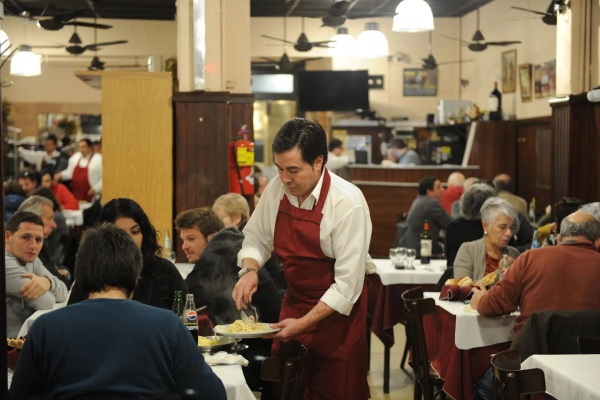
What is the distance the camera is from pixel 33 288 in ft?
16.0

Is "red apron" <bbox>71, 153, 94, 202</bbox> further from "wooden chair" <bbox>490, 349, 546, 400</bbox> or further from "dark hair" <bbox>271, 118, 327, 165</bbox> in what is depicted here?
"wooden chair" <bbox>490, 349, 546, 400</bbox>

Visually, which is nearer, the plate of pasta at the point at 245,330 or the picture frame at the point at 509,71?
the plate of pasta at the point at 245,330

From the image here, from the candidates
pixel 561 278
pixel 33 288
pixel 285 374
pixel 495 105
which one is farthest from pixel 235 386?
pixel 495 105

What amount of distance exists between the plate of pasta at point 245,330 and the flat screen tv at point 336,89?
1346 cm

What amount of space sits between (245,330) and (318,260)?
420 mm

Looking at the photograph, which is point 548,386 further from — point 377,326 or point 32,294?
point 377,326

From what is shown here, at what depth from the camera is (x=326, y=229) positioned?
3.67m

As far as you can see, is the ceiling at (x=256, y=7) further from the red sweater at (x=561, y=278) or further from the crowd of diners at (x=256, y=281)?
the red sweater at (x=561, y=278)

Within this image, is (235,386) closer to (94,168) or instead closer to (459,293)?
(459,293)

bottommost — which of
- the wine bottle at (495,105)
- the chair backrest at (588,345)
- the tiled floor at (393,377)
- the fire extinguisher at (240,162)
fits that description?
the tiled floor at (393,377)

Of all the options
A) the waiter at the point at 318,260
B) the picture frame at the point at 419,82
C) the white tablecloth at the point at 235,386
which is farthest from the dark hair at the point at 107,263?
the picture frame at the point at 419,82

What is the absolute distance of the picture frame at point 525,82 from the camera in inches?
563

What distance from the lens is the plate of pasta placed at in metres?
3.51

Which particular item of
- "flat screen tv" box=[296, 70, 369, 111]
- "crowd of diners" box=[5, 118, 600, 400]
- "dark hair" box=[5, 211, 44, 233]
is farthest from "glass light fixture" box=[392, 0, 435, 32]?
"flat screen tv" box=[296, 70, 369, 111]
